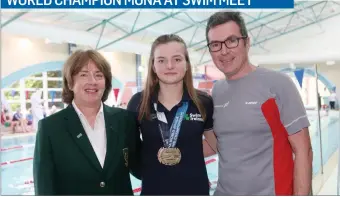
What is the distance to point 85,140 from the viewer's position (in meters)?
1.49

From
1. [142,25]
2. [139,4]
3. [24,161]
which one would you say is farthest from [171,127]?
[142,25]

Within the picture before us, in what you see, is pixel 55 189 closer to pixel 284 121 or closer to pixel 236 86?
pixel 236 86

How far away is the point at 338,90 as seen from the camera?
295cm

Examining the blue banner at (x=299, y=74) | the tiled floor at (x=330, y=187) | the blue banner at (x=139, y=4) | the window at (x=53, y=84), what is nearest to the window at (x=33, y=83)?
the window at (x=53, y=84)

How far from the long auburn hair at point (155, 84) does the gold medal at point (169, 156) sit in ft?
0.65

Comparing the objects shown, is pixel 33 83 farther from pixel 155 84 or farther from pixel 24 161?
pixel 155 84

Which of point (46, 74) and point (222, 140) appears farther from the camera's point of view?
point (46, 74)

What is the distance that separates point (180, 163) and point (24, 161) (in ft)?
23.5

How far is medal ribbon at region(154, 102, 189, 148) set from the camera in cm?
162

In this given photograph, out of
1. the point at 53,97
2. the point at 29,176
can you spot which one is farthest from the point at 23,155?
the point at 53,97

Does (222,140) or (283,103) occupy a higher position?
(283,103)

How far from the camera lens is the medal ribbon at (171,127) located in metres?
1.62

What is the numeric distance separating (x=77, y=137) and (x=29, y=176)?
5721mm

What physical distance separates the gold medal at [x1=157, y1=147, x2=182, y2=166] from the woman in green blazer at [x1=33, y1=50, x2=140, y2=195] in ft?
0.54
